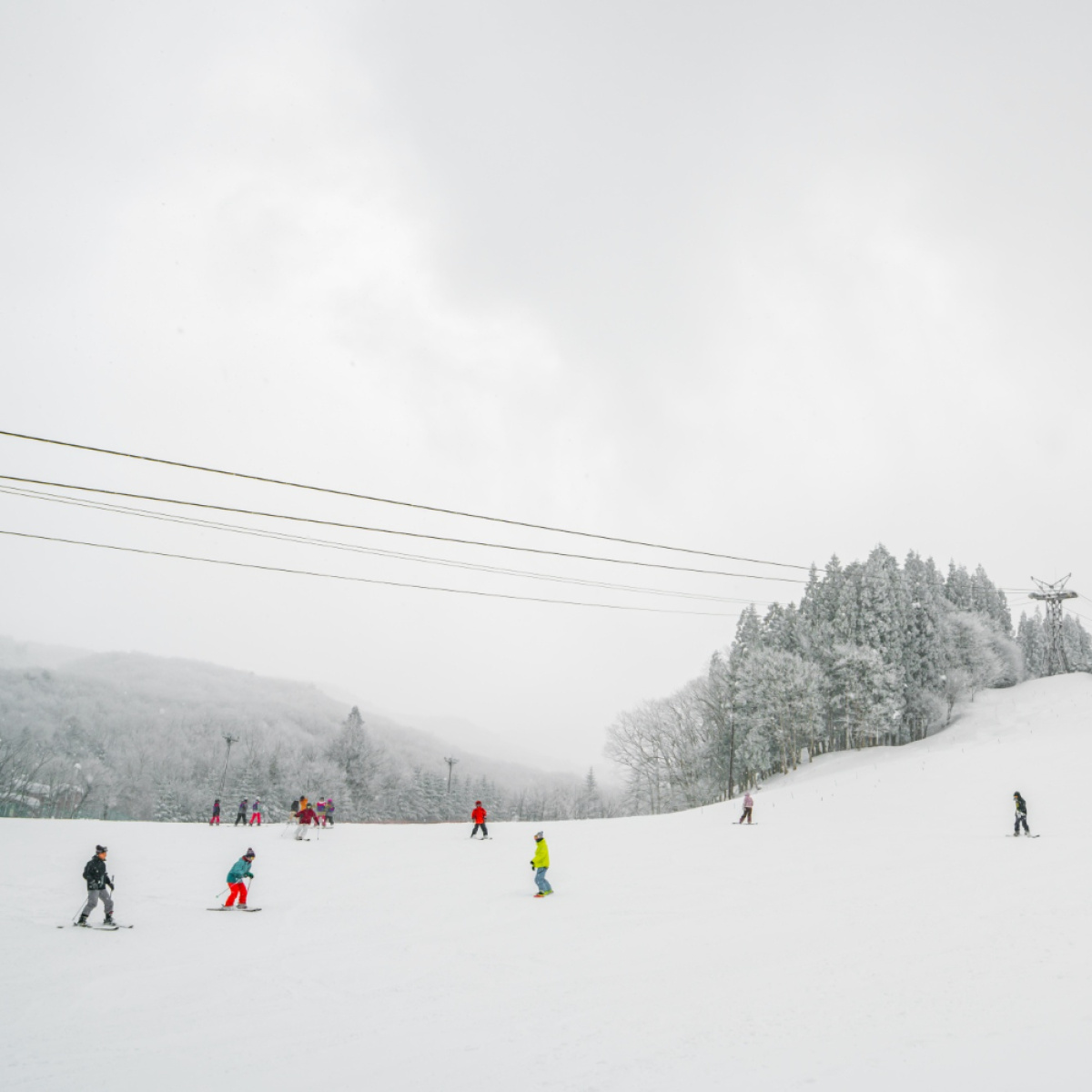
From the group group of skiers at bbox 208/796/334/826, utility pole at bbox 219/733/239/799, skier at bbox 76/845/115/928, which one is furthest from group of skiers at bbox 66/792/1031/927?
utility pole at bbox 219/733/239/799

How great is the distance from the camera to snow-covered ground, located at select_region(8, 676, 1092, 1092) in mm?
7484

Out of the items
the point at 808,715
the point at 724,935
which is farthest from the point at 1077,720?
the point at 724,935

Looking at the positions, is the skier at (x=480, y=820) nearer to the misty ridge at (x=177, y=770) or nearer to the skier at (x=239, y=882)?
the skier at (x=239, y=882)

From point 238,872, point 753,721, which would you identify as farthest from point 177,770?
point 238,872

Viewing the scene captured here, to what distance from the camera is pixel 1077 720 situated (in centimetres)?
4188

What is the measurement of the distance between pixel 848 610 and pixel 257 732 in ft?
451

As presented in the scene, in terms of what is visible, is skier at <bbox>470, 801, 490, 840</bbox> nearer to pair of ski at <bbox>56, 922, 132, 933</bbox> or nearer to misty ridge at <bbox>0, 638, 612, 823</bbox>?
pair of ski at <bbox>56, 922, 132, 933</bbox>

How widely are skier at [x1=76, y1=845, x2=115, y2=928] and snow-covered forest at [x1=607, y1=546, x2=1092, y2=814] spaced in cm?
4697

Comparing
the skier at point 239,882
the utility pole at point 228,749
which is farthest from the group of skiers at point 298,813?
the utility pole at point 228,749

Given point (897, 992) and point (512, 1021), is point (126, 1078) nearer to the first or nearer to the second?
point (512, 1021)

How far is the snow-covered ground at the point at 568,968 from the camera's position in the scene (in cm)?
748

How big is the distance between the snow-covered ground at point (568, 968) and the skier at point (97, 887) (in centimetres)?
55

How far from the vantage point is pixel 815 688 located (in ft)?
176

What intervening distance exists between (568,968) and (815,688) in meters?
47.9
